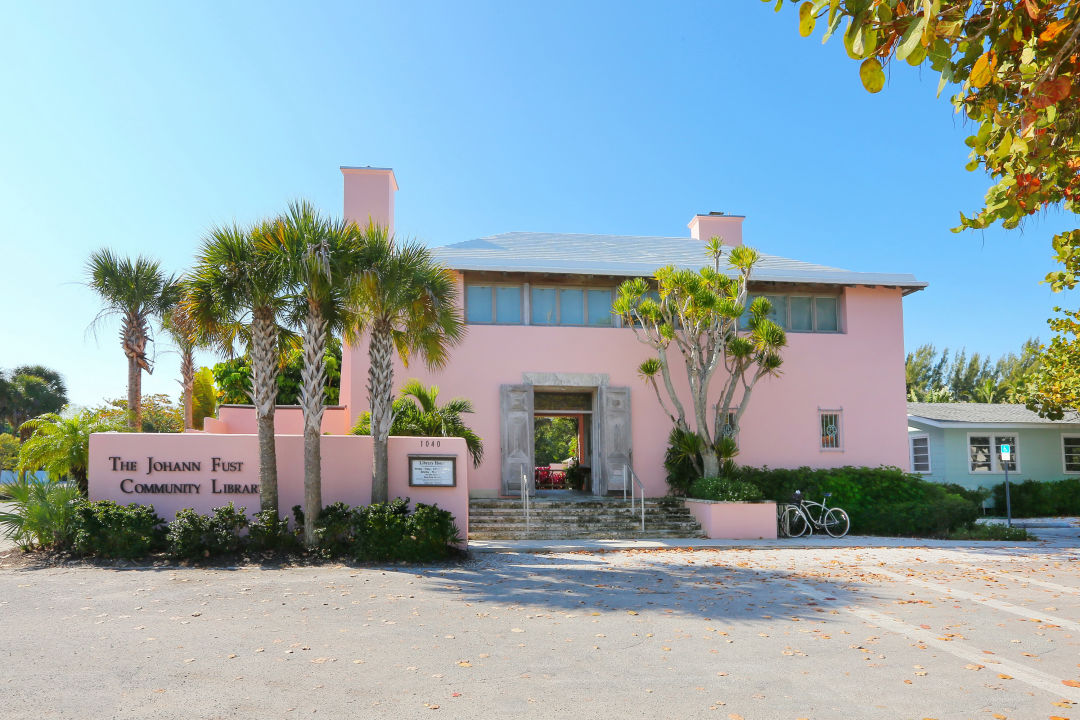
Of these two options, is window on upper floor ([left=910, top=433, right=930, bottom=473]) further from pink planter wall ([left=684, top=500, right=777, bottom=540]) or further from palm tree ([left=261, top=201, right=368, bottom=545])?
palm tree ([left=261, top=201, right=368, bottom=545])

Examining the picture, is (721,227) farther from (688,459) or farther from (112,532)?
(112,532)

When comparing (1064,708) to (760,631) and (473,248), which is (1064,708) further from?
(473,248)

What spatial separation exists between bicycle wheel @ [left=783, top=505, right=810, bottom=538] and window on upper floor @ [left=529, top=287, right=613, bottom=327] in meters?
5.69

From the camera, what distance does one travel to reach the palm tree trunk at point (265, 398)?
39.2 ft

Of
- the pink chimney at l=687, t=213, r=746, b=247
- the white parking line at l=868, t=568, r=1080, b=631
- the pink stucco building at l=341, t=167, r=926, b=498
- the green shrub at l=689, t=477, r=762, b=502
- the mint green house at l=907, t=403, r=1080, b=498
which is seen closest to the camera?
the white parking line at l=868, t=568, r=1080, b=631

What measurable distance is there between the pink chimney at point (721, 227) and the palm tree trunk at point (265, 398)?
14.0 metres

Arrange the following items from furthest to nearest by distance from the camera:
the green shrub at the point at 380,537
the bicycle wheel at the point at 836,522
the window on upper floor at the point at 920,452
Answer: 1. the window on upper floor at the point at 920,452
2. the bicycle wheel at the point at 836,522
3. the green shrub at the point at 380,537

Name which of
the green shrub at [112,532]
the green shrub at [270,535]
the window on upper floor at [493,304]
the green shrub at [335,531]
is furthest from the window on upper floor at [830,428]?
the green shrub at [112,532]

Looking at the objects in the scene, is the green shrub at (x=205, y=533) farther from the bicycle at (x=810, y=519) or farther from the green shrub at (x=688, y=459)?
the bicycle at (x=810, y=519)

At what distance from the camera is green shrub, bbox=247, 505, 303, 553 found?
11.6 metres

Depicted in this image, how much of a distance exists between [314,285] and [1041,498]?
21.1 m

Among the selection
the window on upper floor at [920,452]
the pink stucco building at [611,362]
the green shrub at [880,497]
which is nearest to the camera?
the green shrub at [880,497]

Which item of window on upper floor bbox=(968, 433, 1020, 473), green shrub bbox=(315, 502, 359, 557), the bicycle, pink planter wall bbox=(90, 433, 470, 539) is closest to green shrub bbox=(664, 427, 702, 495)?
the bicycle

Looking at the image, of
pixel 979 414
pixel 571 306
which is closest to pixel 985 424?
pixel 979 414
